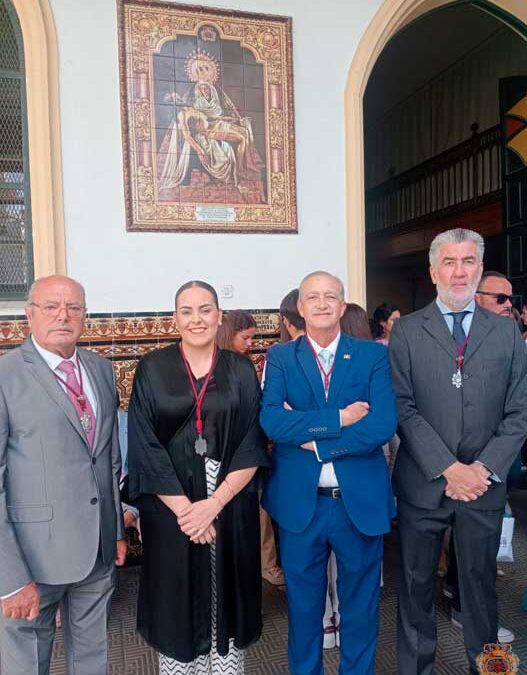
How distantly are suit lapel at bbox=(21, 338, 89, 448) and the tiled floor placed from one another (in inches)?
57.0

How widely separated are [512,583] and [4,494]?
9.72 feet

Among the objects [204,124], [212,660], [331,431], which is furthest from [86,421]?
[204,124]

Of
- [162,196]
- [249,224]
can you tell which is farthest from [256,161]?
[162,196]

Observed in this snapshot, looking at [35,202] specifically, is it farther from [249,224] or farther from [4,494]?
[4,494]

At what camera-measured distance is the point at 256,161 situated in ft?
12.5

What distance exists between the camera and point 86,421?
1.94 meters

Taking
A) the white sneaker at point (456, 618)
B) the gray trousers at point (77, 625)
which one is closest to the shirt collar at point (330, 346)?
the gray trousers at point (77, 625)

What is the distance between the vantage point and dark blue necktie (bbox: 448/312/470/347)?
7.23 ft

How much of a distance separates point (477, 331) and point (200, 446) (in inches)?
47.0

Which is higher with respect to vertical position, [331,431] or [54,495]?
[331,431]

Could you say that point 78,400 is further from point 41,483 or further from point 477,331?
point 477,331

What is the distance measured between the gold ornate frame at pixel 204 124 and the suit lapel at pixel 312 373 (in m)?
1.86

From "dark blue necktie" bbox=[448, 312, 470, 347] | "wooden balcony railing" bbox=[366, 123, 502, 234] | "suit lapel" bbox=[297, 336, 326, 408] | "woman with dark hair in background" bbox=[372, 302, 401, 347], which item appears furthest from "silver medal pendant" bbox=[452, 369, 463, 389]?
"wooden balcony railing" bbox=[366, 123, 502, 234]

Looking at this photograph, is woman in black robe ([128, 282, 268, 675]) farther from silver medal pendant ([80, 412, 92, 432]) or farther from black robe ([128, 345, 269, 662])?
silver medal pendant ([80, 412, 92, 432])
